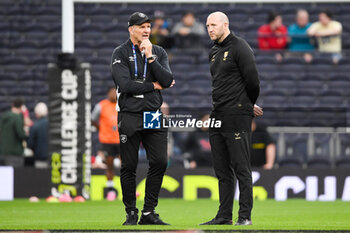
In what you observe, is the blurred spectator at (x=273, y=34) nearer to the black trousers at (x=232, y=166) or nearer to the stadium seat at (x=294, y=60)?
the stadium seat at (x=294, y=60)

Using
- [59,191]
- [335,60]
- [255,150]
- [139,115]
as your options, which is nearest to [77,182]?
[59,191]

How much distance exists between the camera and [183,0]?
45.5 ft

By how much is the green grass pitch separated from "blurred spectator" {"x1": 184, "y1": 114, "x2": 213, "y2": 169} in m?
0.82

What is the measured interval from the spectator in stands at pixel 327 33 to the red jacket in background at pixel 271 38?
0.59 m

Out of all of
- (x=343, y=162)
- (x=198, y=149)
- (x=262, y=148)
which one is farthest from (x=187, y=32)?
(x=343, y=162)

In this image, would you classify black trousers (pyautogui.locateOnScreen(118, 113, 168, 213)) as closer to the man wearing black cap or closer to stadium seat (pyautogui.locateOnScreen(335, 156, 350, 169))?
the man wearing black cap

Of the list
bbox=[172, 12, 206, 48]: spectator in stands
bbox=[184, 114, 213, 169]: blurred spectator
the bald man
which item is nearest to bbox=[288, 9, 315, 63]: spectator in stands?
bbox=[172, 12, 206, 48]: spectator in stands

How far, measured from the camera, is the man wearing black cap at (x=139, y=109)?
304 inches

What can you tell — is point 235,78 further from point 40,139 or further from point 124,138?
point 40,139

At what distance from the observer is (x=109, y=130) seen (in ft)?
45.9

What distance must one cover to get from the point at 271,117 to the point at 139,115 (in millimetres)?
6831

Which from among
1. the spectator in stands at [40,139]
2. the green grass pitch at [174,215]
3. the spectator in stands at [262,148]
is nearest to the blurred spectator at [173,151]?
the green grass pitch at [174,215]

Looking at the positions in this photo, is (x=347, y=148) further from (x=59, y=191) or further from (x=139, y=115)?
(x=139, y=115)

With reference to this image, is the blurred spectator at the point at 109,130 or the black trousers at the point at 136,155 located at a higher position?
the black trousers at the point at 136,155
